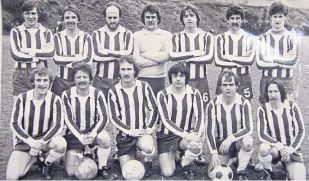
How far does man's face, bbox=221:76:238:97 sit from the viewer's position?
2.62 m

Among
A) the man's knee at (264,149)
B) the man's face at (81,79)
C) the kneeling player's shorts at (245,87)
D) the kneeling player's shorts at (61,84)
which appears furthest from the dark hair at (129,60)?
the man's knee at (264,149)

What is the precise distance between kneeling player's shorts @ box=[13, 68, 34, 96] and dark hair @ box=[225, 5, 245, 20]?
1417 millimetres

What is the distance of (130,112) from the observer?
2662 mm

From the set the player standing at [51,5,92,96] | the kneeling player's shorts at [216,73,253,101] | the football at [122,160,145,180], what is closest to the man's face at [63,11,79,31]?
the player standing at [51,5,92,96]

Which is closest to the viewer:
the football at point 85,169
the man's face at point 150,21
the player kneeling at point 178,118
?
the football at point 85,169

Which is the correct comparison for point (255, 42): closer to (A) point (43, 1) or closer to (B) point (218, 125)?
(B) point (218, 125)

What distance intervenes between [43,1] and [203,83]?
1.25m

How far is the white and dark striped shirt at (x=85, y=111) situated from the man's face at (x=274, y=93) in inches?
43.7

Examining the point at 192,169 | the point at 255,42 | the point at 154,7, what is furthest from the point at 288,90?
the point at 154,7

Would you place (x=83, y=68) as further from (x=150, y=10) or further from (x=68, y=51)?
(x=150, y=10)

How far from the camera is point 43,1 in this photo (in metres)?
2.75

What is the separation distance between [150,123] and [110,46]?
1.97 feet

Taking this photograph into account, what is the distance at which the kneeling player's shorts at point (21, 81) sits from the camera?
270cm

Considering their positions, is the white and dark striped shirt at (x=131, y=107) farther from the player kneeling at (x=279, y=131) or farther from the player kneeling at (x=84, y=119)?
the player kneeling at (x=279, y=131)
